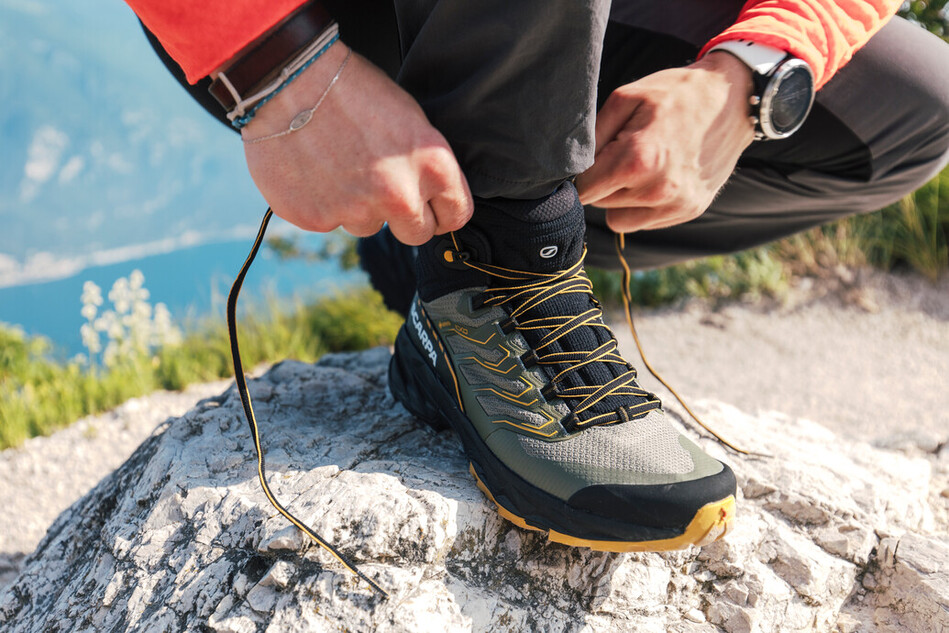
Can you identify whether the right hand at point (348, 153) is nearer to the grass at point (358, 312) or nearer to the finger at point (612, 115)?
the finger at point (612, 115)

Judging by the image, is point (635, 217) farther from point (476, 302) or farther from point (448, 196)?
point (448, 196)

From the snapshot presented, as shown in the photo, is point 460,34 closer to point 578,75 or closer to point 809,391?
point 578,75

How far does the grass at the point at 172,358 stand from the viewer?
2797mm

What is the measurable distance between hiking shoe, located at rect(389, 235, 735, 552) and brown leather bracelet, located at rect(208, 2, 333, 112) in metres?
0.44

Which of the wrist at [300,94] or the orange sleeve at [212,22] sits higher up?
the orange sleeve at [212,22]

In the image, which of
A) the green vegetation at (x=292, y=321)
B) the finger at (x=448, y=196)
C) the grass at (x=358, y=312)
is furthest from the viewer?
the grass at (x=358, y=312)

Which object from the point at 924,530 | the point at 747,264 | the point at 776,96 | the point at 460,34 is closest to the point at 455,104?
the point at 460,34

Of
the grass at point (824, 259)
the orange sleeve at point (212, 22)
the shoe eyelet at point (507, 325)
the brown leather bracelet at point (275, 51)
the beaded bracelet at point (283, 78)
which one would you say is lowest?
the grass at point (824, 259)

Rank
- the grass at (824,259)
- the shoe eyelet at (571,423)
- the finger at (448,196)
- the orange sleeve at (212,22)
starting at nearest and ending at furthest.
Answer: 1. the orange sleeve at (212,22)
2. the finger at (448,196)
3. the shoe eyelet at (571,423)
4. the grass at (824,259)

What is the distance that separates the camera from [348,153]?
906 mm

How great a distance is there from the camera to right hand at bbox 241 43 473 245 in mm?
900

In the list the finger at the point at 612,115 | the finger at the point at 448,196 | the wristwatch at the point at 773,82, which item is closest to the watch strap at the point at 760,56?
the wristwatch at the point at 773,82

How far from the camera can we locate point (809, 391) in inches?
126

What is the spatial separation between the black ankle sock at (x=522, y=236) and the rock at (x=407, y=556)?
1.37 feet
